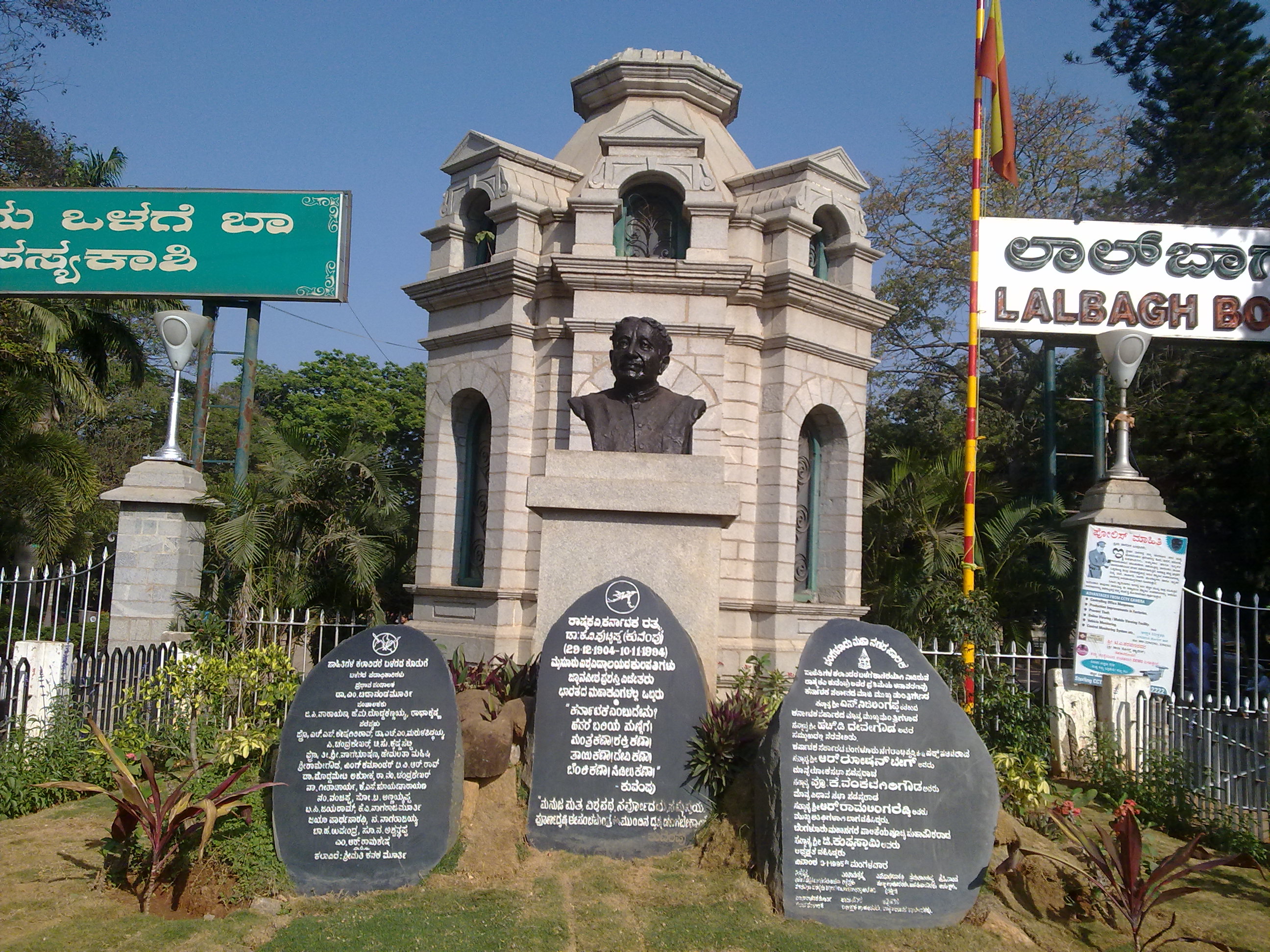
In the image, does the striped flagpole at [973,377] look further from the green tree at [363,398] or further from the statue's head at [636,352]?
the green tree at [363,398]

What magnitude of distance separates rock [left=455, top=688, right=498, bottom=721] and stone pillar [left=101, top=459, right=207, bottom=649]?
4571 mm

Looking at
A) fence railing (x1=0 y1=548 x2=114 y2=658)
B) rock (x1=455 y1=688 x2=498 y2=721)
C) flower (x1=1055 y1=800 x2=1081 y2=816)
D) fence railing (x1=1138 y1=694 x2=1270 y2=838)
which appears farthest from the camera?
fence railing (x1=0 y1=548 x2=114 y2=658)

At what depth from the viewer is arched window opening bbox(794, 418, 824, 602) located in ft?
38.7

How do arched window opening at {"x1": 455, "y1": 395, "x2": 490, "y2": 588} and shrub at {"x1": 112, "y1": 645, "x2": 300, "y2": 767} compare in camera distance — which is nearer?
shrub at {"x1": 112, "y1": 645, "x2": 300, "y2": 767}

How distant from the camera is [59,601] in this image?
11.7m

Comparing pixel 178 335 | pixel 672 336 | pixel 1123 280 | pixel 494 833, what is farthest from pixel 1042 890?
pixel 1123 280

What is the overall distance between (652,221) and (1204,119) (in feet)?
43.8

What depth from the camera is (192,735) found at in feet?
24.8

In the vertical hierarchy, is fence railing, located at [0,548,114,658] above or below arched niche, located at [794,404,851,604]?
below

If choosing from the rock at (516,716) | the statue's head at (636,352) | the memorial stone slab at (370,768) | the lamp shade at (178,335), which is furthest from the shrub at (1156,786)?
the lamp shade at (178,335)

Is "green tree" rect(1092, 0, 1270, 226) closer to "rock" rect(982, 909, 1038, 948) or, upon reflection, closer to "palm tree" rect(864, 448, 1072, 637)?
"palm tree" rect(864, 448, 1072, 637)

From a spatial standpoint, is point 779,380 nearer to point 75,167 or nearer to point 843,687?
point 843,687

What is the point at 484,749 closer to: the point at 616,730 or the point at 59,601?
the point at 616,730

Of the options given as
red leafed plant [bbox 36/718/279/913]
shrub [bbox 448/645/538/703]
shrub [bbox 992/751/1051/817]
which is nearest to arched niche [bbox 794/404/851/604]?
shrub [bbox 992/751/1051/817]
